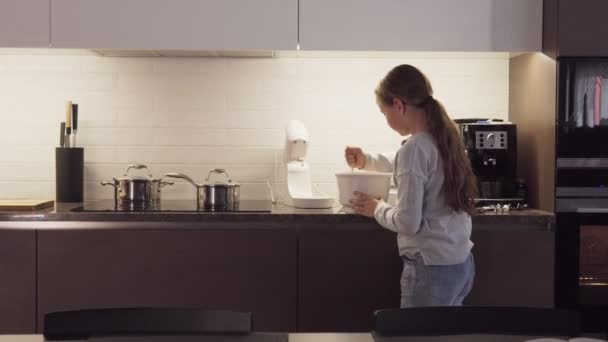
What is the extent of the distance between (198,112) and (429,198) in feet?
4.59

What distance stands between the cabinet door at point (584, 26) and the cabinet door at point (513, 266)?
27.7 inches

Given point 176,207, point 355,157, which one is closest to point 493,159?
point 355,157

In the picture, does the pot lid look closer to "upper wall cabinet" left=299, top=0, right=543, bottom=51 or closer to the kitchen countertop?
the kitchen countertop

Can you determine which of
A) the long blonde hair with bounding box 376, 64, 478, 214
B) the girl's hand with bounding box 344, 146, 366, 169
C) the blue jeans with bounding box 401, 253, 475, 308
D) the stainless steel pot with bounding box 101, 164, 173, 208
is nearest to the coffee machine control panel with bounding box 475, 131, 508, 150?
the girl's hand with bounding box 344, 146, 366, 169

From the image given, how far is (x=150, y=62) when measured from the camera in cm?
338

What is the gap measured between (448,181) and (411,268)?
1.00ft

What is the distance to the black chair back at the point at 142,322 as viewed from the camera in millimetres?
1387

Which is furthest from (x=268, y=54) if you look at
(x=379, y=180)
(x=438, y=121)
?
(x=438, y=121)

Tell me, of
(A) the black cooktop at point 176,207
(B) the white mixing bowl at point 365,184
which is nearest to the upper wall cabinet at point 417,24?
(B) the white mixing bowl at point 365,184

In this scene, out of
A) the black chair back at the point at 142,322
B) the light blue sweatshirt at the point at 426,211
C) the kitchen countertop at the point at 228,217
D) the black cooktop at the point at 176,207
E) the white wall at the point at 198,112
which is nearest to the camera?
the black chair back at the point at 142,322

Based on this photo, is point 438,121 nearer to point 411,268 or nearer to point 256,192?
point 411,268

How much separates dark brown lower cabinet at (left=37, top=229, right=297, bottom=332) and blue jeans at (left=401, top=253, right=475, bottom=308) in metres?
0.56

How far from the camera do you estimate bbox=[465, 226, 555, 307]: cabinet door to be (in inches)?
111

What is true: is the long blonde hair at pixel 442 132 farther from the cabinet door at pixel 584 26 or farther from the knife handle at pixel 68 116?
the knife handle at pixel 68 116
